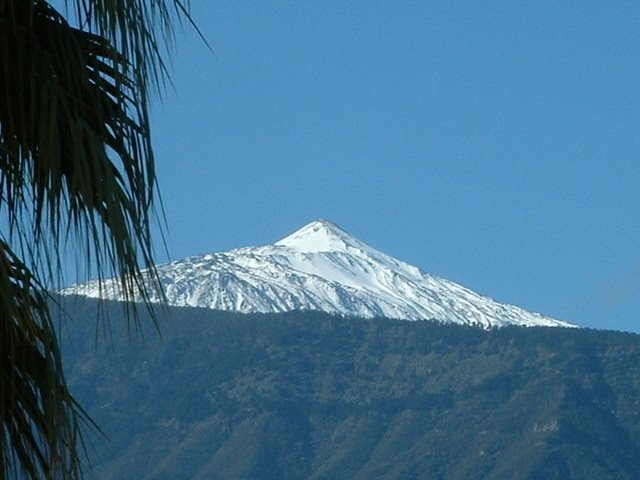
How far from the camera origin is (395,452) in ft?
655

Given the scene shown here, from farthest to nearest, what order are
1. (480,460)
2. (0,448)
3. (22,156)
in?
(480,460) → (22,156) → (0,448)

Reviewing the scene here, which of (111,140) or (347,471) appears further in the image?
(347,471)

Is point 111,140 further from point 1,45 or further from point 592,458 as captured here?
point 592,458

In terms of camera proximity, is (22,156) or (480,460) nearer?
(22,156)

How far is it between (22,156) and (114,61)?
30cm

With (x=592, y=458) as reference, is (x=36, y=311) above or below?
below

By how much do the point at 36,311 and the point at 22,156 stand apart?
352 millimetres

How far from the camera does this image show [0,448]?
370cm

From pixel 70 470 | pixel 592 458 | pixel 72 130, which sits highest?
pixel 592 458

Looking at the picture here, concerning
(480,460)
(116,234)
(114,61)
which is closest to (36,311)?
(116,234)

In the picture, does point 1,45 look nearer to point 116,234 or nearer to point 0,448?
point 116,234

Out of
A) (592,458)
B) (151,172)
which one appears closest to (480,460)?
(592,458)

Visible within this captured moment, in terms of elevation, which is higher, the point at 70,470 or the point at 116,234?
the point at 116,234

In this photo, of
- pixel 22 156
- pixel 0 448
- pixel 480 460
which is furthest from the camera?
pixel 480 460
